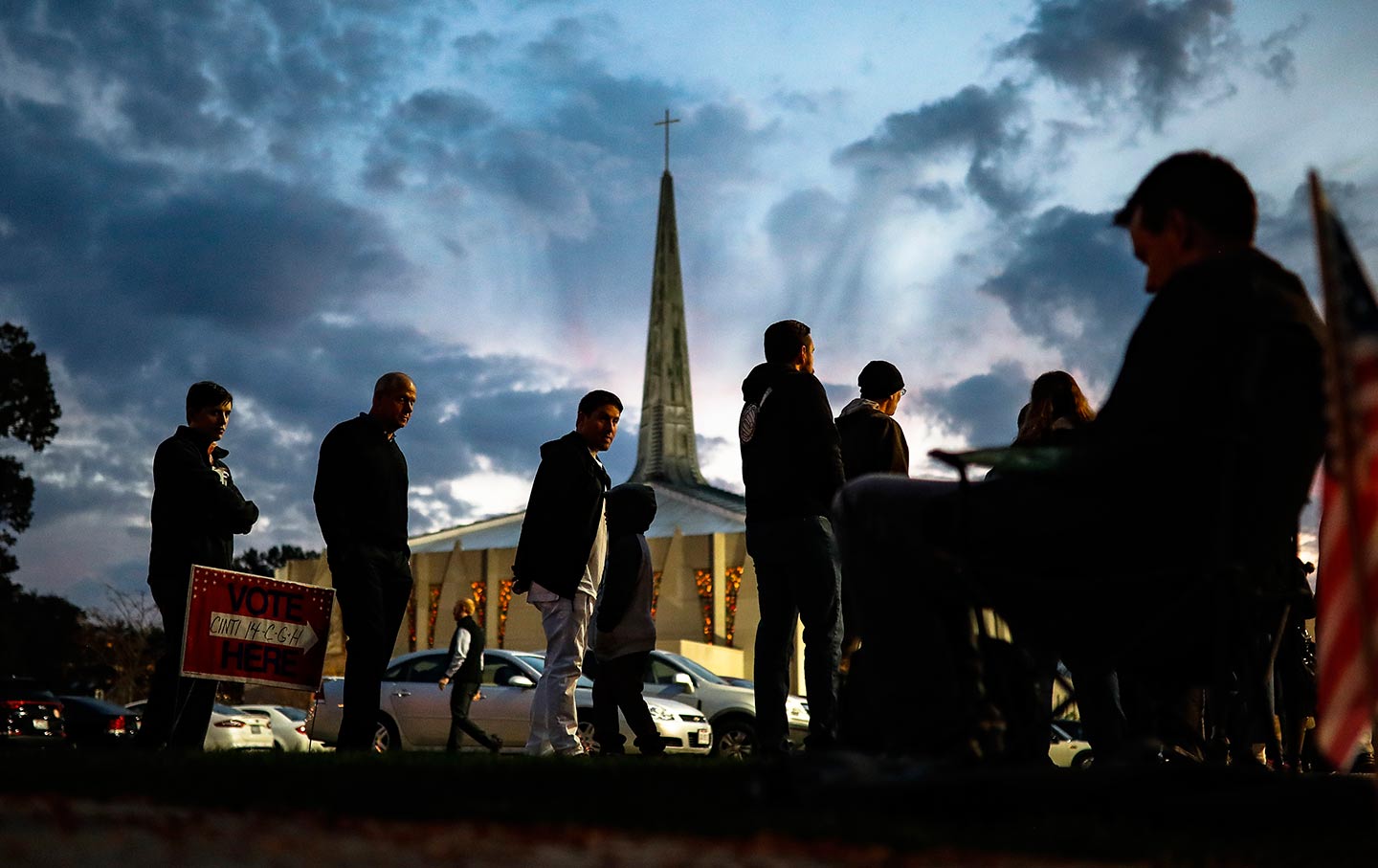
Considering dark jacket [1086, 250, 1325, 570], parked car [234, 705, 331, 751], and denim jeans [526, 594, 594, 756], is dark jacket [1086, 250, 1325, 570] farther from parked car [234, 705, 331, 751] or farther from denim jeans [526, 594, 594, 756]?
parked car [234, 705, 331, 751]

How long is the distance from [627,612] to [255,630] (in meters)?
2.35

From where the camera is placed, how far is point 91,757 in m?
4.28

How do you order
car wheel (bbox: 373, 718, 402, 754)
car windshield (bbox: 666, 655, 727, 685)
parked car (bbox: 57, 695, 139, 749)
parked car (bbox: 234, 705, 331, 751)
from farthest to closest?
parked car (bbox: 57, 695, 139, 749), parked car (bbox: 234, 705, 331, 751), car windshield (bbox: 666, 655, 727, 685), car wheel (bbox: 373, 718, 402, 754)

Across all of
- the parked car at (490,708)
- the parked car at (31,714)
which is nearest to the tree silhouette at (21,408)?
the parked car at (31,714)

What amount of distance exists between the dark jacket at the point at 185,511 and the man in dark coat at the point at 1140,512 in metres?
4.87

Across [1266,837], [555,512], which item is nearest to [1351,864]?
[1266,837]

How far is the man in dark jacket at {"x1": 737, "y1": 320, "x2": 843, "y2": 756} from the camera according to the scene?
6.38 meters

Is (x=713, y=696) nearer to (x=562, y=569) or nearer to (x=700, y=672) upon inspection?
(x=700, y=672)

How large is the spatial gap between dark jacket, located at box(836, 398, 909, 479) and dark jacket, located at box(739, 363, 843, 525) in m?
0.66

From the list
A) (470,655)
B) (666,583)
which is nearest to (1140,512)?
(470,655)

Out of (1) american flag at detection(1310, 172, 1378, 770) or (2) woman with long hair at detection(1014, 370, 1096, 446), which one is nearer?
(1) american flag at detection(1310, 172, 1378, 770)

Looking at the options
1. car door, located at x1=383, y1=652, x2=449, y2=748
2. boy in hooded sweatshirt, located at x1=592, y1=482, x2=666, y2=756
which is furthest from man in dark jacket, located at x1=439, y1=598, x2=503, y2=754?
boy in hooded sweatshirt, located at x1=592, y1=482, x2=666, y2=756

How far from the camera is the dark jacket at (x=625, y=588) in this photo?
884 cm

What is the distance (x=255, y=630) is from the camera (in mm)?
7652
